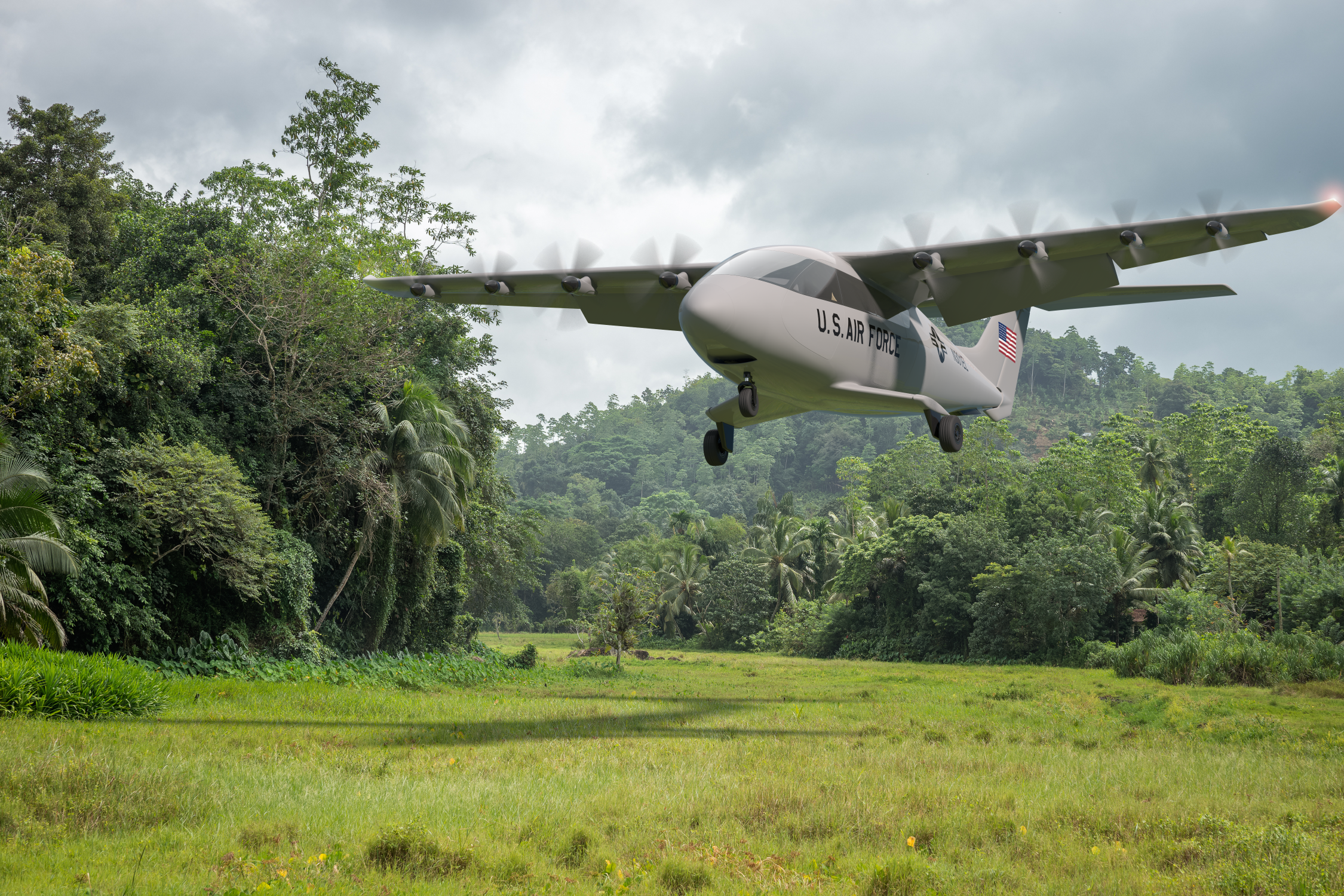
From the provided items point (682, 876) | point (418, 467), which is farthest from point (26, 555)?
point (682, 876)

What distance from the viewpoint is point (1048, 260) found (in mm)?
10266

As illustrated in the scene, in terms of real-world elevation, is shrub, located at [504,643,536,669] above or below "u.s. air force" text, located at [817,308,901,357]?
below

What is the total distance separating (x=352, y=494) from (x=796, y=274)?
2217 cm

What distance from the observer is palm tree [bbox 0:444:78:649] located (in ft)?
50.2

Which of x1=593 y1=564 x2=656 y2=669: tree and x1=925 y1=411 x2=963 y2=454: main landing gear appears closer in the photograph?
x1=925 y1=411 x2=963 y2=454: main landing gear

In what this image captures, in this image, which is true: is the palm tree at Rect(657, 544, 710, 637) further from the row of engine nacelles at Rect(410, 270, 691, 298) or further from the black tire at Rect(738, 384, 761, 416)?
the black tire at Rect(738, 384, 761, 416)

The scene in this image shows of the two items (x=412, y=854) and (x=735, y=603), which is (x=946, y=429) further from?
(x=735, y=603)

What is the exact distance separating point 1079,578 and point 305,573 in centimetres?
3394

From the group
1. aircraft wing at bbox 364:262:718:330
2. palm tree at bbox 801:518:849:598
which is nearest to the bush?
palm tree at bbox 801:518:849:598

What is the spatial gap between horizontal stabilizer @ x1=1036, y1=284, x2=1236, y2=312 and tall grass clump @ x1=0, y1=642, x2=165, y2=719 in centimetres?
1484

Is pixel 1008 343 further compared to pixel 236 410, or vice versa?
pixel 236 410

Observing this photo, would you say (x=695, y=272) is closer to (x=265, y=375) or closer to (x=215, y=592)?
(x=215, y=592)

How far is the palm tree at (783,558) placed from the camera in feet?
216

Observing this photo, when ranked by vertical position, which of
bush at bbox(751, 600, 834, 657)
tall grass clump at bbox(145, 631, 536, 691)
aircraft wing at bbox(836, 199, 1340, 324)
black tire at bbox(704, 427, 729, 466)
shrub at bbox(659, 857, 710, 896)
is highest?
aircraft wing at bbox(836, 199, 1340, 324)
